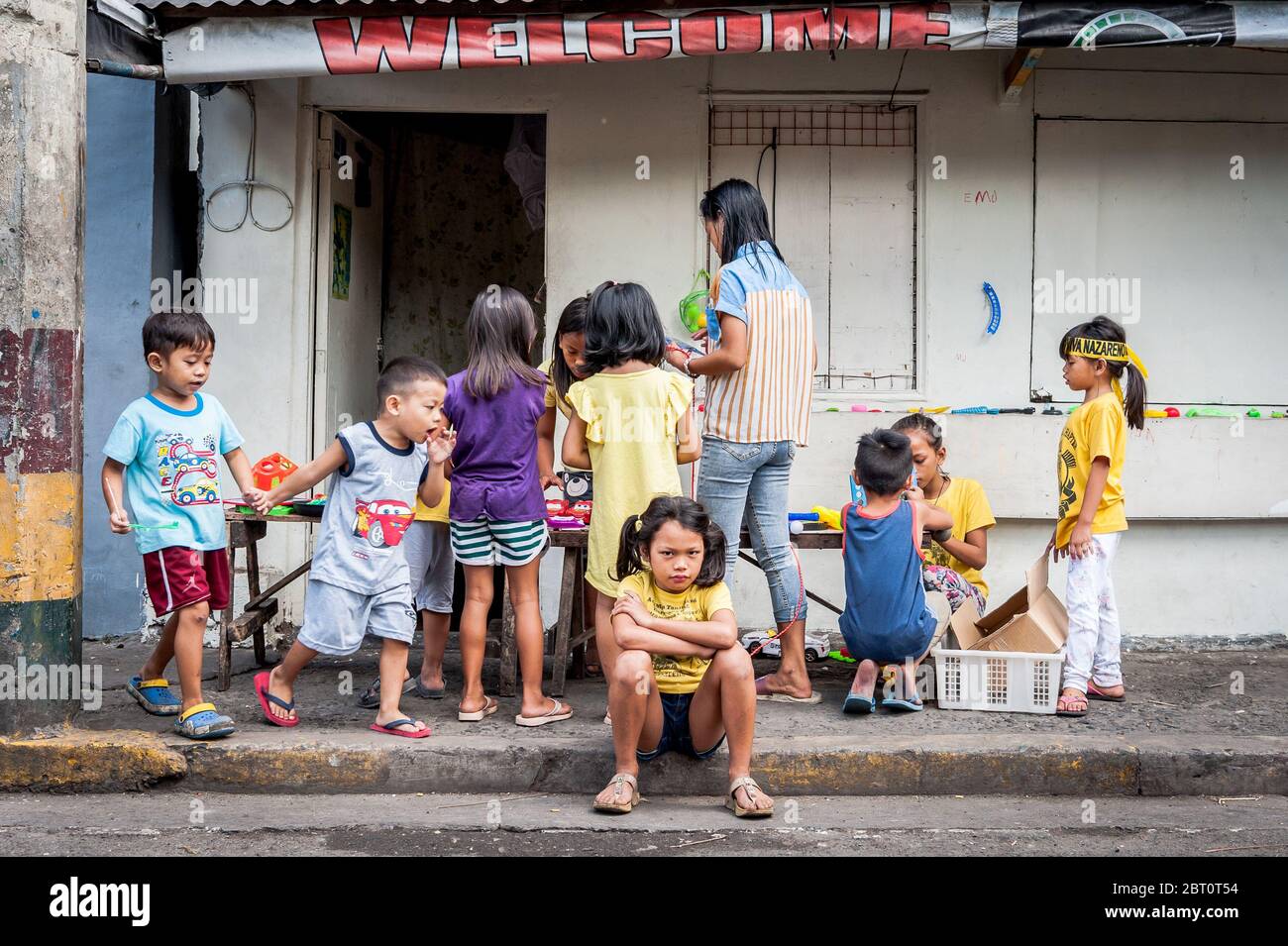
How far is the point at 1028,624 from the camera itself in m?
5.25

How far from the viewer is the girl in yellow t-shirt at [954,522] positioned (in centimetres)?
572

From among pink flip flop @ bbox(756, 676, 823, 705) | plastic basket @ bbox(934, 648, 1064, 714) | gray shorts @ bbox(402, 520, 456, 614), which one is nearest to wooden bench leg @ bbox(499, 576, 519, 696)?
gray shorts @ bbox(402, 520, 456, 614)

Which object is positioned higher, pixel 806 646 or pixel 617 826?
pixel 806 646

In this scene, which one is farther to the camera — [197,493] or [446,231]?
[446,231]

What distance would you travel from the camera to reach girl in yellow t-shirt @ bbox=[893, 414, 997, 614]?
5723 mm

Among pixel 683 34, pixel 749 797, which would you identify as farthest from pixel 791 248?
pixel 749 797

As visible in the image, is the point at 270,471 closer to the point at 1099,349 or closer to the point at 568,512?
the point at 568,512

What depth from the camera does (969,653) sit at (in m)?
5.18

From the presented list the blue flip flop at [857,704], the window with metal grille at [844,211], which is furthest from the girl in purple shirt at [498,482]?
the window with metal grille at [844,211]

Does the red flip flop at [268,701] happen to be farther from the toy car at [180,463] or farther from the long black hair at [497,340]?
the long black hair at [497,340]

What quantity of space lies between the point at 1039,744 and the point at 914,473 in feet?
4.55

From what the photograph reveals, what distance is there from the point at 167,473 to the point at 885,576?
2.82 metres

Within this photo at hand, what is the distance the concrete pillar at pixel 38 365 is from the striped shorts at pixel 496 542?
4.75 ft

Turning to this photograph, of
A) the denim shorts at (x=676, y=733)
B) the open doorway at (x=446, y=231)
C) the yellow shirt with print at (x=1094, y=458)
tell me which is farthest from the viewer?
the open doorway at (x=446, y=231)
